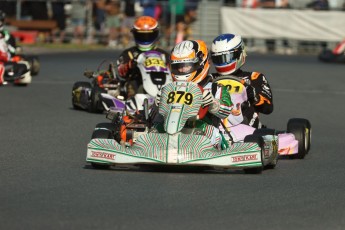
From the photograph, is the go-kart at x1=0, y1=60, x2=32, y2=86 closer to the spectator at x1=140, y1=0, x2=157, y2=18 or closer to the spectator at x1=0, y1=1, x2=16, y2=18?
the spectator at x1=140, y1=0, x2=157, y2=18

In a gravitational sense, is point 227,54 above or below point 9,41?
above

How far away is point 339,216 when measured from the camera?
736 centimetres

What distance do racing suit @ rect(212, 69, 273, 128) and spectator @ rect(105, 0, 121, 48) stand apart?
61.3ft

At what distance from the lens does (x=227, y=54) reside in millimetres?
10797

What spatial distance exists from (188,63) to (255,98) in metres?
1.15

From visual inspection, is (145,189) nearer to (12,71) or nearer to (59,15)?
(12,71)

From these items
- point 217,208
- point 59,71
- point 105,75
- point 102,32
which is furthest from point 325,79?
point 217,208

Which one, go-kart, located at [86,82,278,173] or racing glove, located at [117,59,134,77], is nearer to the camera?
go-kart, located at [86,82,278,173]

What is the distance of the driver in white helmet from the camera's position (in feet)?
35.2

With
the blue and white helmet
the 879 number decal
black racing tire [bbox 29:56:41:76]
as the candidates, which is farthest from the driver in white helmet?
black racing tire [bbox 29:56:41:76]

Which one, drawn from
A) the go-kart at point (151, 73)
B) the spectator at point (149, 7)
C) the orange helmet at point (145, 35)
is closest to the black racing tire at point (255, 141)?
the go-kart at point (151, 73)

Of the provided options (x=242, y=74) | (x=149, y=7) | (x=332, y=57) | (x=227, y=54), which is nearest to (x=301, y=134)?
(x=242, y=74)

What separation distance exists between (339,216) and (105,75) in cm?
878

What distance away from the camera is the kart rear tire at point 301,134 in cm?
1083
